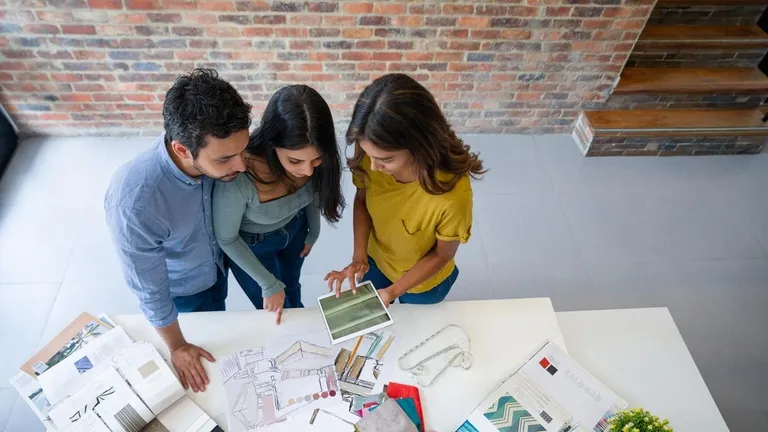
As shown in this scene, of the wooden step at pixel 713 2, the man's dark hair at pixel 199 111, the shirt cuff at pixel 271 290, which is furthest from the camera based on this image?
the wooden step at pixel 713 2

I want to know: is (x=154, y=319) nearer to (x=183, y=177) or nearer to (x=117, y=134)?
(x=183, y=177)

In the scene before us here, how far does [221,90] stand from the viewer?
1100 millimetres

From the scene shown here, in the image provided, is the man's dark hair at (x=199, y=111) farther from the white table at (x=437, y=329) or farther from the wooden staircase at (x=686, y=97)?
the wooden staircase at (x=686, y=97)

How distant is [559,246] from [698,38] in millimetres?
1756

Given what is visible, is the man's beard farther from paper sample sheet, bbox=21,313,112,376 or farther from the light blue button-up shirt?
paper sample sheet, bbox=21,313,112,376

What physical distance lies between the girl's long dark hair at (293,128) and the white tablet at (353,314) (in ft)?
1.37

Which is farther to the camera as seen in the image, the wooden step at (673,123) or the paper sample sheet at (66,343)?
the wooden step at (673,123)

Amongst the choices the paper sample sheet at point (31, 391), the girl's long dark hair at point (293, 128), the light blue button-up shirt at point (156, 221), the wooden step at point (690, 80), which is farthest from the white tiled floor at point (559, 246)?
the girl's long dark hair at point (293, 128)

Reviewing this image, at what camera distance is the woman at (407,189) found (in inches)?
47.2

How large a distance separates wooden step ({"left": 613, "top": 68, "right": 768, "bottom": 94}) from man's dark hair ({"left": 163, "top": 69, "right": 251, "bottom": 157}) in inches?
113

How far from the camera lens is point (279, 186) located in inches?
55.7

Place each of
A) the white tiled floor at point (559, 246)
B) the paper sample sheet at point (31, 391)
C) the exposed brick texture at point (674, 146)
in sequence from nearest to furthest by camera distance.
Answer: the paper sample sheet at point (31, 391) < the white tiled floor at point (559, 246) < the exposed brick texture at point (674, 146)

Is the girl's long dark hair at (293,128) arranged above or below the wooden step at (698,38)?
below

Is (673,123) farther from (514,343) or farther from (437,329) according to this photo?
(437,329)
